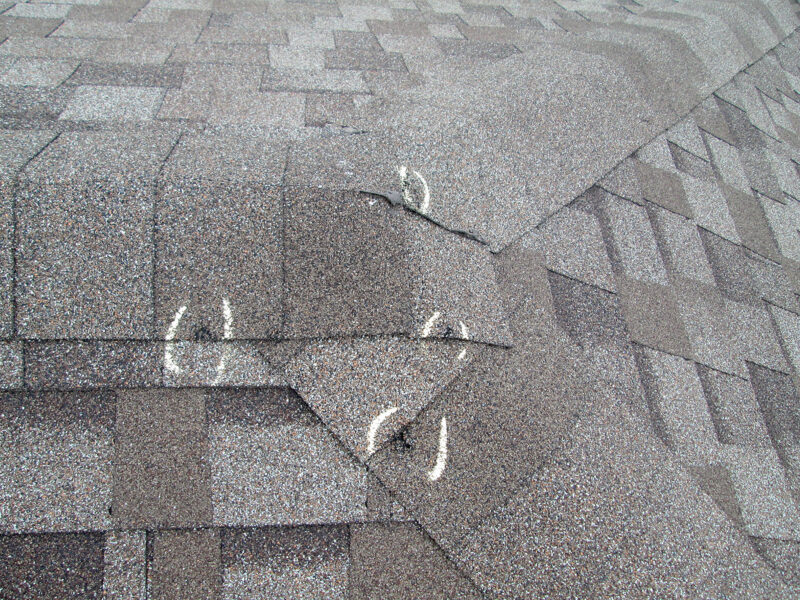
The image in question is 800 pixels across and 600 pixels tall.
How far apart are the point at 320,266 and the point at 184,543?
0.96m

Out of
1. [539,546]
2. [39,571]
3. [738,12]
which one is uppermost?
[738,12]

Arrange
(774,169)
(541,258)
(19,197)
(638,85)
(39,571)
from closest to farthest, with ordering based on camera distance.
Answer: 1. (39,571)
2. (19,197)
3. (541,258)
4. (638,85)
5. (774,169)

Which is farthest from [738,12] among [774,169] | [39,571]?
[39,571]

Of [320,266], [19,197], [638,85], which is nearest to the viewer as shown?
[19,197]

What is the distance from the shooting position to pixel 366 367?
172 centimetres

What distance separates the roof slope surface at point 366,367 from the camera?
4.99ft

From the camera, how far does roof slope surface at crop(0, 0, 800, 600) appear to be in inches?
59.9

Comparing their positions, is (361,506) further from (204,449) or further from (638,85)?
(638,85)

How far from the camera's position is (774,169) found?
3682 millimetres

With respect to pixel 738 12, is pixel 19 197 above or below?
below

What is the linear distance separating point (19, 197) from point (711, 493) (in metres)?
2.68

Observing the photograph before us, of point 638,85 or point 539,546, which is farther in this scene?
point 638,85

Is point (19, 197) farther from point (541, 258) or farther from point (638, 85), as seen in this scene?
point (638, 85)

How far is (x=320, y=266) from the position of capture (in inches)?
71.4
